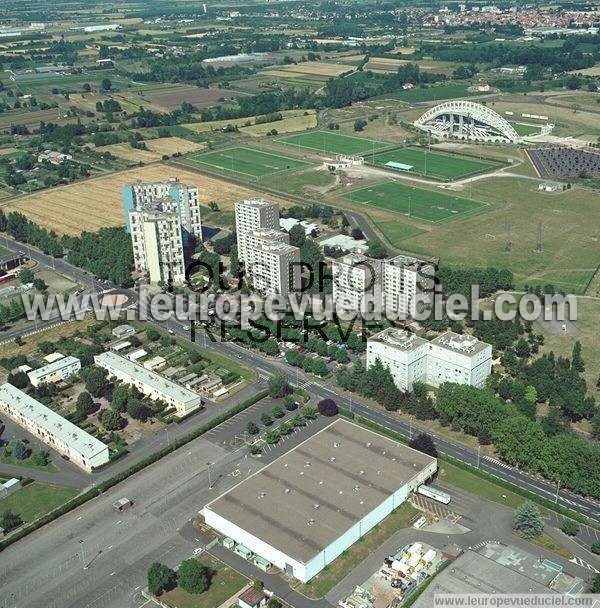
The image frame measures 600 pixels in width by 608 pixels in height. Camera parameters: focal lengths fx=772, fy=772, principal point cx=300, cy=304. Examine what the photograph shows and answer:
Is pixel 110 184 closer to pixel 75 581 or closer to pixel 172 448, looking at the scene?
pixel 172 448

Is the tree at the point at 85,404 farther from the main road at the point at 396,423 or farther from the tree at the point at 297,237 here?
the tree at the point at 297,237

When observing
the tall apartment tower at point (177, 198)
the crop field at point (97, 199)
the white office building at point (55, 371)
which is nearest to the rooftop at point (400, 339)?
the white office building at point (55, 371)

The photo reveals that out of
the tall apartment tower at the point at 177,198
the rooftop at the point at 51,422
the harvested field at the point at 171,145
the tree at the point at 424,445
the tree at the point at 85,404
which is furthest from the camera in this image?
the harvested field at the point at 171,145

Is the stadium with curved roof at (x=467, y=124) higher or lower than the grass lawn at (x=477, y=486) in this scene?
higher

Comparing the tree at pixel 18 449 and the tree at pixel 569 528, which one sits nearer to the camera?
the tree at pixel 569 528

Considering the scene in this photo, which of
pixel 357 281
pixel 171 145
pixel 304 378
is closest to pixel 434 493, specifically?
pixel 304 378

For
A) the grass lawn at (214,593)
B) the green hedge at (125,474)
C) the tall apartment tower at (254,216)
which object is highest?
the tall apartment tower at (254,216)

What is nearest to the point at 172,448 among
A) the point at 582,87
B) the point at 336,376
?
the point at 336,376
